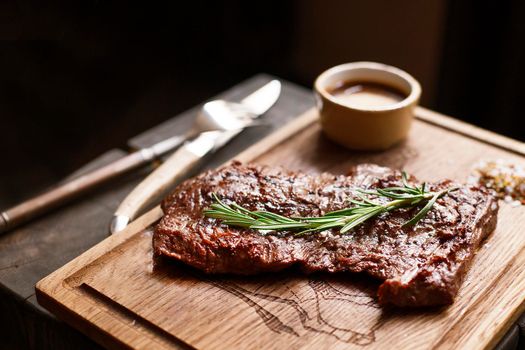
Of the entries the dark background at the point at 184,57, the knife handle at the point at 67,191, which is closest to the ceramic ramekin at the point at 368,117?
the knife handle at the point at 67,191

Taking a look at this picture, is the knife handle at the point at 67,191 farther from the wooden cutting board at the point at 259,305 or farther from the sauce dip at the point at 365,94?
the sauce dip at the point at 365,94

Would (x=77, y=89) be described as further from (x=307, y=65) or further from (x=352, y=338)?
(x=352, y=338)

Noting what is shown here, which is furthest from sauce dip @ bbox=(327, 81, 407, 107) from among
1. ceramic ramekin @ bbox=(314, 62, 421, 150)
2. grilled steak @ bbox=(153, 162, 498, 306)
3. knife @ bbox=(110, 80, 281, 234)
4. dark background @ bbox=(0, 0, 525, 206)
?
dark background @ bbox=(0, 0, 525, 206)

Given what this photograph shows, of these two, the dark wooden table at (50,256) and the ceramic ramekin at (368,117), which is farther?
the ceramic ramekin at (368,117)

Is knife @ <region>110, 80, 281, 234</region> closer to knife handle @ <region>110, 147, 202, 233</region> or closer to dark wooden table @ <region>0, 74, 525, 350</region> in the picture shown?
knife handle @ <region>110, 147, 202, 233</region>

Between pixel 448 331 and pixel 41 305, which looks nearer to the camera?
pixel 448 331

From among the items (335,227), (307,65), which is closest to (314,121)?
(335,227)

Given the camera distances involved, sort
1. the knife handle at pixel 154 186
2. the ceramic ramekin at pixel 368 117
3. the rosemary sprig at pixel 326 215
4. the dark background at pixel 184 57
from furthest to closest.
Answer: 1. the dark background at pixel 184 57
2. the ceramic ramekin at pixel 368 117
3. the knife handle at pixel 154 186
4. the rosemary sprig at pixel 326 215

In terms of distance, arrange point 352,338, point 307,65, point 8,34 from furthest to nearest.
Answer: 1. point 307,65
2. point 8,34
3. point 352,338
